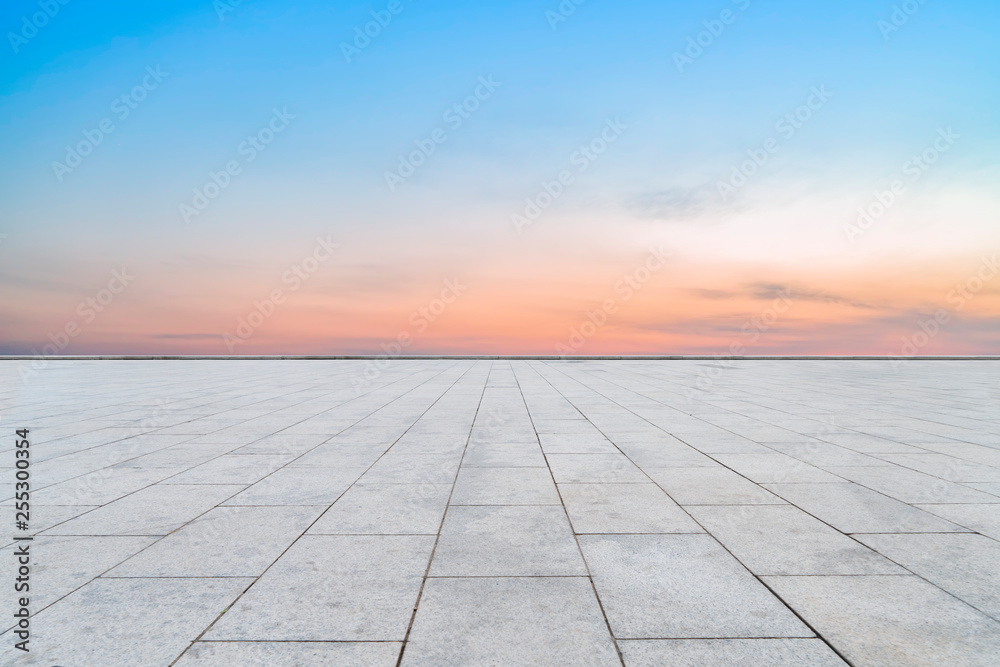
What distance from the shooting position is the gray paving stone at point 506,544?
391cm

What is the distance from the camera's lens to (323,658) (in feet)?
9.51

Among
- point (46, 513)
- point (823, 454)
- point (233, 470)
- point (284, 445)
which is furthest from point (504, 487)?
point (823, 454)

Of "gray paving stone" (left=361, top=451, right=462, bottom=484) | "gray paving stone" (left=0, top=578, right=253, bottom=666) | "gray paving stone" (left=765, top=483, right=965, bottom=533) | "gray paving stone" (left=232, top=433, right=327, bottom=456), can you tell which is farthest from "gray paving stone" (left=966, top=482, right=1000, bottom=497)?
"gray paving stone" (left=232, top=433, right=327, bottom=456)

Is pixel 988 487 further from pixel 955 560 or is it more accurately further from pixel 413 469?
pixel 413 469

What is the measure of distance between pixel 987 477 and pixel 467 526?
20.7 ft

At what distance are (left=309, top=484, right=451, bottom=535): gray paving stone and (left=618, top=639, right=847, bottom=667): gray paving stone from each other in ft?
7.01

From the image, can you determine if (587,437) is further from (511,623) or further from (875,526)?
(511,623)

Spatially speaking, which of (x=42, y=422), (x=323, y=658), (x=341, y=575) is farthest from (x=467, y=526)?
(x=42, y=422)

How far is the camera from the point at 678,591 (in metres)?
3.63

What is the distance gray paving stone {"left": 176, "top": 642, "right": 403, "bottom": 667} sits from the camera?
286cm

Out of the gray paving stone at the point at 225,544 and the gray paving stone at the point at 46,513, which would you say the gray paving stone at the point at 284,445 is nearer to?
the gray paving stone at the point at 46,513

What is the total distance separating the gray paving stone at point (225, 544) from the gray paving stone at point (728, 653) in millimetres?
2634

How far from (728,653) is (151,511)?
5.08 m

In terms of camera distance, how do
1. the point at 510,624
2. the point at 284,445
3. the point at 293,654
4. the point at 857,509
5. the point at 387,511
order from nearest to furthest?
the point at 293,654
the point at 510,624
the point at 387,511
the point at 857,509
the point at 284,445
